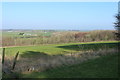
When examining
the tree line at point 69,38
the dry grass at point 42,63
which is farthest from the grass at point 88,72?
the tree line at point 69,38

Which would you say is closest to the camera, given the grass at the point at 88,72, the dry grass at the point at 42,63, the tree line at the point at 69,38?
the grass at the point at 88,72

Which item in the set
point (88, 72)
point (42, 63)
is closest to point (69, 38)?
point (42, 63)

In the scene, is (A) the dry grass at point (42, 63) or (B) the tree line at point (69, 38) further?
(B) the tree line at point (69, 38)

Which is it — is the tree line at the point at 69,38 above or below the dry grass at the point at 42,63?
above

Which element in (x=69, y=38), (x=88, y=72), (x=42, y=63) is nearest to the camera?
(x=88, y=72)

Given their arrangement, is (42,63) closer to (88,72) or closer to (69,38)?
(88,72)

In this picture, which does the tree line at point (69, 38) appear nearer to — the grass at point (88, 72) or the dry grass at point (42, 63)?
the dry grass at point (42, 63)

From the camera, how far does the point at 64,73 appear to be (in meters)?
4.51

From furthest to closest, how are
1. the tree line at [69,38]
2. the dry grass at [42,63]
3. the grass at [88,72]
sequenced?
the tree line at [69,38]
the dry grass at [42,63]
the grass at [88,72]

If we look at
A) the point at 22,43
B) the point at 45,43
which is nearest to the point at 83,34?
the point at 45,43

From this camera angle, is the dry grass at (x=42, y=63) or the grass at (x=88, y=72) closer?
the grass at (x=88, y=72)

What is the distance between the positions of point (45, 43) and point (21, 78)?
11006 mm

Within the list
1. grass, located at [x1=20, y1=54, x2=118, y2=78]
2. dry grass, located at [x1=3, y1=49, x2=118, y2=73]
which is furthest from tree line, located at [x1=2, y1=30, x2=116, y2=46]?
grass, located at [x1=20, y1=54, x2=118, y2=78]

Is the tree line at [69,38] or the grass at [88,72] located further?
the tree line at [69,38]
